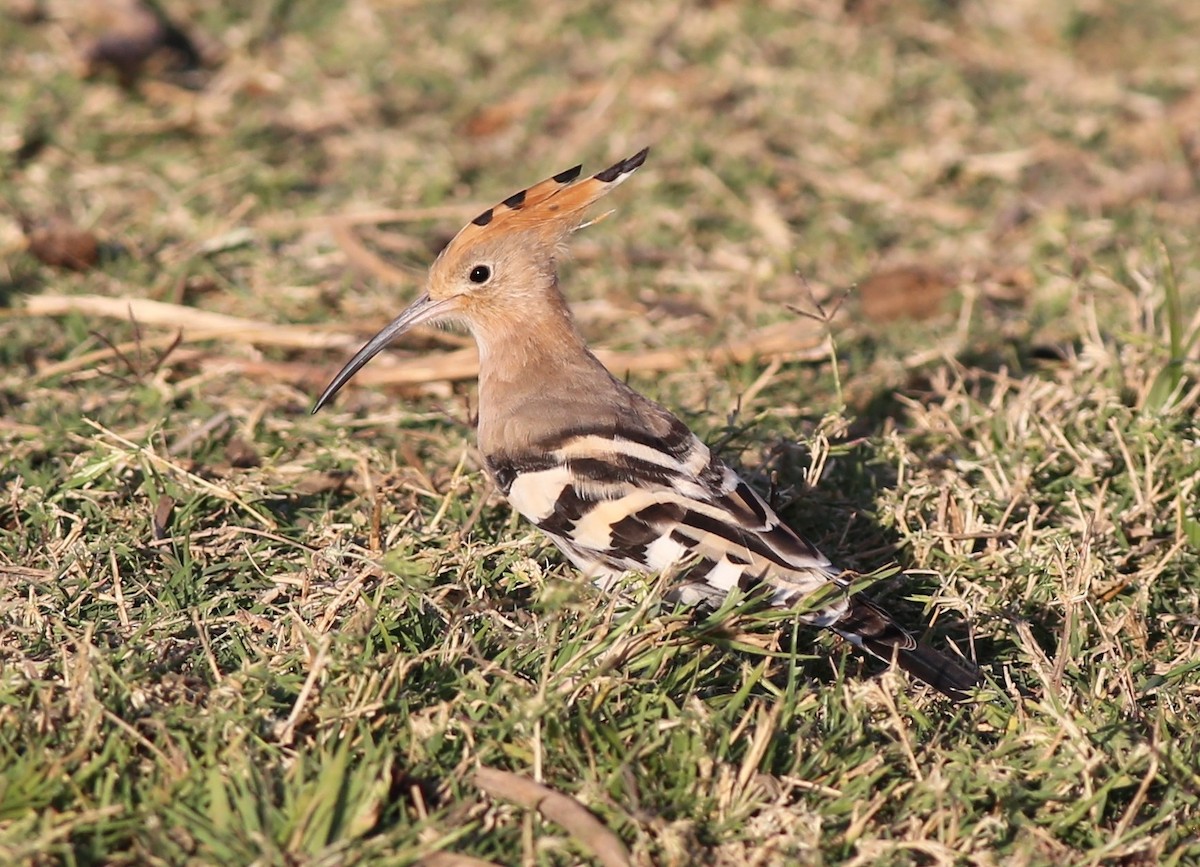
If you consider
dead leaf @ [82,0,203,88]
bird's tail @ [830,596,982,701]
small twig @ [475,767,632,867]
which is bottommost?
bird's tail @ [830,596,982,701]

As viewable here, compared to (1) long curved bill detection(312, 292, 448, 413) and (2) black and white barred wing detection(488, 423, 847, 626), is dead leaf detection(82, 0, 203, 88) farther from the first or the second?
(2) black and white barred wing detection(488, 423, 847, 626)

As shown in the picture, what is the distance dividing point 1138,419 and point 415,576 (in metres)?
1.91

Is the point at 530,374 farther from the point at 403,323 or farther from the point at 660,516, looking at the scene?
the point at 660,516

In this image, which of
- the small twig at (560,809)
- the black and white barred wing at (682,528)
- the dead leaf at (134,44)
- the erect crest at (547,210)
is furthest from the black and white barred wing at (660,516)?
the dead leaf at (134,44)

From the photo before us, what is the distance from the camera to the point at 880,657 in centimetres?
279

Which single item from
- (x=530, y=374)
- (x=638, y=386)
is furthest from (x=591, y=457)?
(x=638, y=386)

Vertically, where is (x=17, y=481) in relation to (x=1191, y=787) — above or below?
above

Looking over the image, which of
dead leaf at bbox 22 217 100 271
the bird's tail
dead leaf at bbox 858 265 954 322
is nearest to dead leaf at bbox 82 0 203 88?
dead leaf at bbox 22 217 100 271

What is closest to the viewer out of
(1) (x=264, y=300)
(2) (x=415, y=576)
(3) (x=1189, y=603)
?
(2) (x=415, y=576)

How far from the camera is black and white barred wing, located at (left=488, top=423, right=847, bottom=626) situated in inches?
113

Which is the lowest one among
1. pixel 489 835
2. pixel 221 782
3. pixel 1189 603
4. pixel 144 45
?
pixel 1189 603

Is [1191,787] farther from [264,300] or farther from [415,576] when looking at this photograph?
[264,300]

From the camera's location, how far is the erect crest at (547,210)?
3453 millimetres

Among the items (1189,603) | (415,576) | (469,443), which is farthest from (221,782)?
(1189,603)
